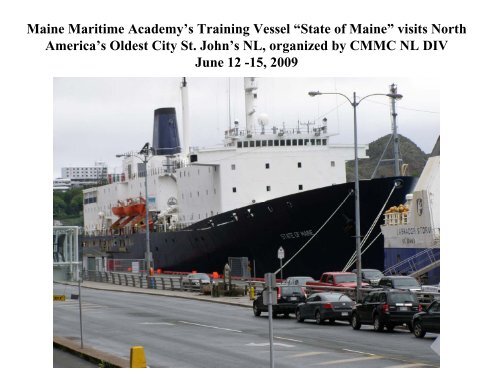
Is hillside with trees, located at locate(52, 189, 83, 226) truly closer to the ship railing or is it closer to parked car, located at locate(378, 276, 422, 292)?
the ship railing

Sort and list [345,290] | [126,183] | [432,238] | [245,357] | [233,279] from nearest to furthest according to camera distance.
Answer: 1. [245,357]
2. [345,290]
3. [432,238]
4. [233,279]
5. [126,183]

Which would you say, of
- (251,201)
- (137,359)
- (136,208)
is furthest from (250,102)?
(137,359)

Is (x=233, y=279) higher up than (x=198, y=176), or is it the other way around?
(x=198, y=176)

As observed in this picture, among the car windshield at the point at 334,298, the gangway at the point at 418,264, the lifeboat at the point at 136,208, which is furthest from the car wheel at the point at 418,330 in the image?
the lifeboat at the point at 136,208

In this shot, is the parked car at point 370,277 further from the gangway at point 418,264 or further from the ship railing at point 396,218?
the ship railing at point 396,218

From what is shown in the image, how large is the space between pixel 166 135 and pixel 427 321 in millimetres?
56354

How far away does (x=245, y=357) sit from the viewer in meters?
21.2

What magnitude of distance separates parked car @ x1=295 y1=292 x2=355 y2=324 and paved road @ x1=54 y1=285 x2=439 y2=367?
0.42m

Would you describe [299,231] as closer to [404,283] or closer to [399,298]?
[404,283]

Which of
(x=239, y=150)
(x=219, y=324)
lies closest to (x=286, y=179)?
(x=239, y=150)

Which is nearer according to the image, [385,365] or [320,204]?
[385,365]

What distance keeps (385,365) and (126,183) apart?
65501 mm

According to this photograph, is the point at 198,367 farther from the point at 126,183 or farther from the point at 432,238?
the point at 126,183

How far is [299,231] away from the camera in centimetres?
5375
